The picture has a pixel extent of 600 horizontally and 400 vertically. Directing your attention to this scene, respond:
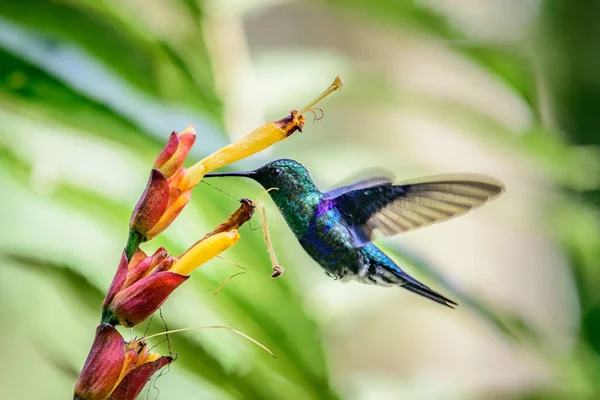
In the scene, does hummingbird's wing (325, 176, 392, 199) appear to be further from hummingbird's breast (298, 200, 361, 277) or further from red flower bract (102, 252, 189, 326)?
red flower bract (102, 252, 189, 326)

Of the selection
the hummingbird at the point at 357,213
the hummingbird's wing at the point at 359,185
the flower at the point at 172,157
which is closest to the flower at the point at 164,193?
the flower at the point at 172,157

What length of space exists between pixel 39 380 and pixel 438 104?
1201 millimetres

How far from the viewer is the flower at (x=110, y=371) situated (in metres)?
0.42

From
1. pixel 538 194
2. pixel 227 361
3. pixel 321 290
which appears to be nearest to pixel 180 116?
pixel 227 361

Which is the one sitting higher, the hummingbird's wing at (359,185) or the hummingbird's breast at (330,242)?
the hummingbird's wing at (359,185)

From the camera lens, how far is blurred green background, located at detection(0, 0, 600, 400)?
2.50 ft

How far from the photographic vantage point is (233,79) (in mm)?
1156

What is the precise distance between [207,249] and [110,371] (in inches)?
3.9

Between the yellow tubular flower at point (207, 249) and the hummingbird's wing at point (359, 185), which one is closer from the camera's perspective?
the yellow tubular flower at point (207, 249)

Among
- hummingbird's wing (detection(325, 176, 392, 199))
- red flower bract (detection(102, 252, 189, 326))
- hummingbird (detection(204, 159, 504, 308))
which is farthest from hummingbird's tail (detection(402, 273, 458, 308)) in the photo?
red flower bract (detection(102, 252, 189, 326))

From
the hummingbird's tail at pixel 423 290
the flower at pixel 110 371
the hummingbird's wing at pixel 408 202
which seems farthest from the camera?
the hummingbird's tail at pixel 423 290

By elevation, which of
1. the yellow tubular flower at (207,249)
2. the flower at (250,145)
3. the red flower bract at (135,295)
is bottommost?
the red flower bract at (135,295)

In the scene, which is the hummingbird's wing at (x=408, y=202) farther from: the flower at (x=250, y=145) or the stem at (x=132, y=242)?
the stem at (x=132, y=242)

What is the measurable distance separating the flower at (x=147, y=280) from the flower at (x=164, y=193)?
2cm
